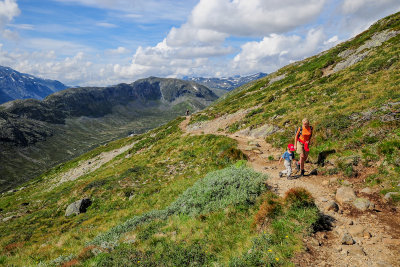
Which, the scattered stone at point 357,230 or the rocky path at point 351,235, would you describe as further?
the scattered stone at point 357,230

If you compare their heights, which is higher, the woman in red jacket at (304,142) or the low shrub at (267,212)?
the woman in red jacket at (304,142)

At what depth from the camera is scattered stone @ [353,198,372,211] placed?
8726 mm

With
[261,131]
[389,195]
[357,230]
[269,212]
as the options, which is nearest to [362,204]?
[389,195]

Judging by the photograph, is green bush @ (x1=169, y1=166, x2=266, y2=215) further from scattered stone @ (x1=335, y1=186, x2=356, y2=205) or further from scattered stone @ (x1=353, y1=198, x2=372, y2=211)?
scattered stone @ (x1=353, y1=198, x2=372, y2=211)

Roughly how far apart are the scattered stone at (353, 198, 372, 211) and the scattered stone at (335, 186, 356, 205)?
11.1 inches

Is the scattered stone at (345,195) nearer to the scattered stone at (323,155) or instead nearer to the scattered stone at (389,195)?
the scattered stone at (389,195)

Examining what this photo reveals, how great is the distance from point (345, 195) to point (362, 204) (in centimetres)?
84

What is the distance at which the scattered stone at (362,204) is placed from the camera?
8726 mm

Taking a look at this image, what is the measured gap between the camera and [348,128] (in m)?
16.0

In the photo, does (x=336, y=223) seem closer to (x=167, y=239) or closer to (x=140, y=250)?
(x=167, y=239)

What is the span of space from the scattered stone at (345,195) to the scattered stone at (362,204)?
28 cm

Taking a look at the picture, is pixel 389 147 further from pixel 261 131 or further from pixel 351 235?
pixel 261 131

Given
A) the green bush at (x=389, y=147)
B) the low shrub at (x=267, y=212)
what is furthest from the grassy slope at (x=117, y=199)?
the green bush at (x=389, y=147)

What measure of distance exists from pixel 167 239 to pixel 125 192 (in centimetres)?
1408
